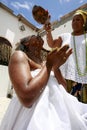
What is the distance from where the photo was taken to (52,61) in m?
1.20

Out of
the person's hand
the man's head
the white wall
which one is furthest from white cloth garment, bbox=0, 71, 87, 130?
the white wall

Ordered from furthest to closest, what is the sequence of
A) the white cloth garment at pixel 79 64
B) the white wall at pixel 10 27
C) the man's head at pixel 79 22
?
the white wall at pixel 10 27, the man's head at pixel 79 22, the white cloth garment at pixel 79 64

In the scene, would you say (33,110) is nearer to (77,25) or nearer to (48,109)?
(48,109)

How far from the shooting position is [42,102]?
1.17 m

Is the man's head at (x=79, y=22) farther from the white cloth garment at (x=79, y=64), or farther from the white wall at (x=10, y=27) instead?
the white wall at (x=10, y=27)

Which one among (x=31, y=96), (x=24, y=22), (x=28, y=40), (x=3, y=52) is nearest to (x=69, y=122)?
(x=31, y=96)

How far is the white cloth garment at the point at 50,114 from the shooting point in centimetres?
112

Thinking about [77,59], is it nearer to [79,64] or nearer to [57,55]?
[79,64]

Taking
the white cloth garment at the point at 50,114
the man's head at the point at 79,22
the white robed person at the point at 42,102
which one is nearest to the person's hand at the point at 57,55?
the white robed person at the point at 42,102

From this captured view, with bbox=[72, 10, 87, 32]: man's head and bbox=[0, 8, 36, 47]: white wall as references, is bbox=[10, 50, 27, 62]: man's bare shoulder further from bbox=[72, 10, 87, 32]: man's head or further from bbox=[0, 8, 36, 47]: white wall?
bbox=[0, 8, 36, 47]: white wall

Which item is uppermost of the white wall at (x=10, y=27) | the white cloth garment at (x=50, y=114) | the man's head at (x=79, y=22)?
the white wall at (x=10, y=27)

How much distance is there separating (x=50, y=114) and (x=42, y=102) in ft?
0.21

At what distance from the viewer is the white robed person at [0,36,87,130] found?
1.10 meters

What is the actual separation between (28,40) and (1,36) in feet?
25.7
